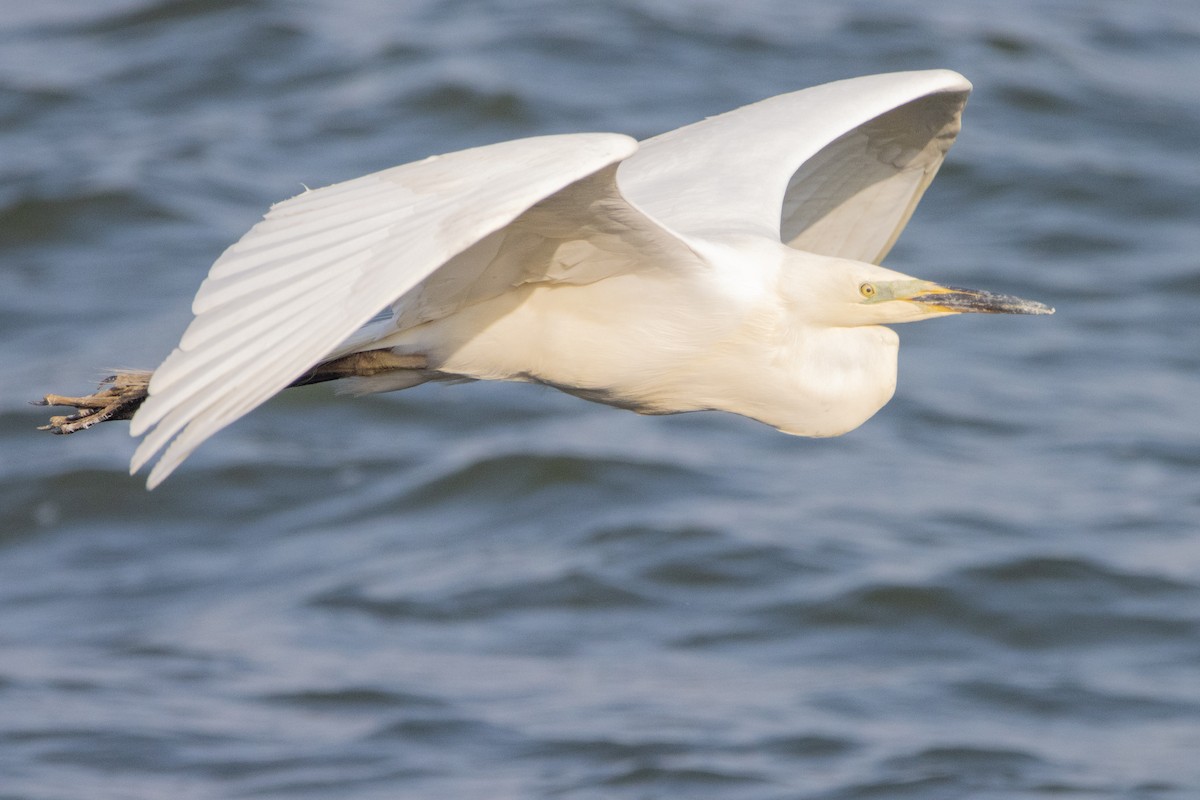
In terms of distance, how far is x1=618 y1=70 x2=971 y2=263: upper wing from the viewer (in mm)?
5312

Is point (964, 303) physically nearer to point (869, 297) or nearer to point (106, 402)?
point (869, 297)

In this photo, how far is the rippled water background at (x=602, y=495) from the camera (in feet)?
29.0

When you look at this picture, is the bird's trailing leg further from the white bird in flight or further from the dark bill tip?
the dark bill tip

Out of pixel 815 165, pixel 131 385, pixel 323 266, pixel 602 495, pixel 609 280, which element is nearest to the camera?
pixel 323 266

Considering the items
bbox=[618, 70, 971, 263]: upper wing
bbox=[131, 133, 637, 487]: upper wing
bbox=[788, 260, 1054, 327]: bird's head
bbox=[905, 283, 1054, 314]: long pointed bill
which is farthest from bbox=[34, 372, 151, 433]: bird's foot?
bbox=[905, 283, 1054, 314]: long pointed bill

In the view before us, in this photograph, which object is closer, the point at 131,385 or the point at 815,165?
the point at 131,385

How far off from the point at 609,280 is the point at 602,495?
20.4ft

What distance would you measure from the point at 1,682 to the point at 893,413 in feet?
18.5

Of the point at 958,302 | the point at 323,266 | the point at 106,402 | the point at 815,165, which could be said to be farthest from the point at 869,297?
the point at 106,402

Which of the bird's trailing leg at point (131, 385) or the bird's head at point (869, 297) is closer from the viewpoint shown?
the bird's head at point (869, 297)

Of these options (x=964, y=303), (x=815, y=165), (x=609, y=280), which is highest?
(x=815, y=165)

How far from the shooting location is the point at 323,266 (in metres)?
3.91

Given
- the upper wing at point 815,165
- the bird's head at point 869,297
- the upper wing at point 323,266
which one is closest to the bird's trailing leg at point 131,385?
the upper wing at point 323,266

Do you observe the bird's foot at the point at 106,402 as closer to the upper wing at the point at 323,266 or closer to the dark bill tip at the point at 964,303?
the upper wing at the point at 323,266
